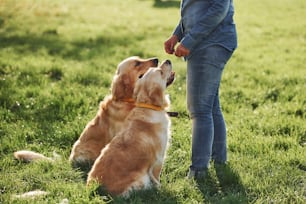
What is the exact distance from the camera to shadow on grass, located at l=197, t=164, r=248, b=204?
154 inches

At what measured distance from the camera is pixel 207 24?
3.99 meters

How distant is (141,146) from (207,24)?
46.7 inches

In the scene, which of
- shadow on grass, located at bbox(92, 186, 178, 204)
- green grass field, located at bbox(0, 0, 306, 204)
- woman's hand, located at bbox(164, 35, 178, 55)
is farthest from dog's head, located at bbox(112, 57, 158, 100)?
shadow on grass, located at bbox(92, 186, 178, 204)

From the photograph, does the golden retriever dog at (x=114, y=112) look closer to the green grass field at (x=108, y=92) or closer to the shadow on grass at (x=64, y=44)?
the green grass field at (x=108, y=92)

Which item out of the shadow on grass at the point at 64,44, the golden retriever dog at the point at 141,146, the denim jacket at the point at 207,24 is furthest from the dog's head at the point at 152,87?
the shadow on grass at the point at 64,44

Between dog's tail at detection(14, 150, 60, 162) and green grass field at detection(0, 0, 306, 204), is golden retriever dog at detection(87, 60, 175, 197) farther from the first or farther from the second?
dog's tail at detection(14, 150, 60, 162)

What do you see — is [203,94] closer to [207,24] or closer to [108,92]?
[207,24]

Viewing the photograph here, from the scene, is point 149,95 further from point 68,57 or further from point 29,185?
point 68,57

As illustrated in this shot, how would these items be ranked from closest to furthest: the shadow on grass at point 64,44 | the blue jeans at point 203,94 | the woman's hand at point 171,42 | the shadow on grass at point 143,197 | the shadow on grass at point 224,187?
the shadow on grass at point 143,197 → the shadow on grass at point 224,187 → the blue jeans at point 203,94 → the woman's hand at point 171,42 → the shadow on grass at point 64,44

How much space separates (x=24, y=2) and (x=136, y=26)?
11.7 ft

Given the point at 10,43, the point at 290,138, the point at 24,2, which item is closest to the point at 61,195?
the point at 290,138

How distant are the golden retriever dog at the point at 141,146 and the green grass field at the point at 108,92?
137mm

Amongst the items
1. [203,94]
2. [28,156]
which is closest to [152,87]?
[203,94]

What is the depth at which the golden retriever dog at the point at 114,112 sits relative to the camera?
4.72 meters
